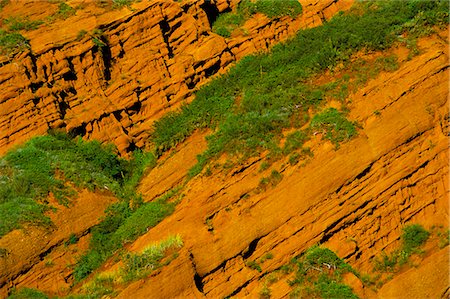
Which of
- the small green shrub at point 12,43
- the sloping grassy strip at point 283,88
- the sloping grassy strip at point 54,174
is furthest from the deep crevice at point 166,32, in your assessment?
the small green shrub at point 12,43

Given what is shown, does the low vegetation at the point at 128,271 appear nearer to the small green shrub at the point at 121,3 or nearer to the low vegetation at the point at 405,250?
the low vegetation at the point at 405,250

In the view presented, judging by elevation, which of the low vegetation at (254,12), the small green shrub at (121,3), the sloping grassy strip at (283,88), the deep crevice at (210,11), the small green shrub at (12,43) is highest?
the small green shrub at (12,43)

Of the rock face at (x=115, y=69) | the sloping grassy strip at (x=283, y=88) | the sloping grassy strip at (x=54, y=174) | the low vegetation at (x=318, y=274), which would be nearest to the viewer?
the low vegetation at (x=318, y=274)

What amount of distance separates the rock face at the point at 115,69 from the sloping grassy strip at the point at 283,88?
64cm

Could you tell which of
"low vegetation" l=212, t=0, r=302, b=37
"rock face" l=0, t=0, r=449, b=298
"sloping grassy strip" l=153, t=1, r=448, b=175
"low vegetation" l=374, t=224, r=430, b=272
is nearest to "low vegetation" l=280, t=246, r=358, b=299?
"rock face" l=0, t=0, r=449, b=298

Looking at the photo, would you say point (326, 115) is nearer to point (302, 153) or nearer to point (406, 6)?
point (302, 153)

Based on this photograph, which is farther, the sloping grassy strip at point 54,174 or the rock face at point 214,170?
the sloping grassy strip at point 54,174

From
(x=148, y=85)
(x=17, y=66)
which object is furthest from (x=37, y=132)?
(x=148, y=85)

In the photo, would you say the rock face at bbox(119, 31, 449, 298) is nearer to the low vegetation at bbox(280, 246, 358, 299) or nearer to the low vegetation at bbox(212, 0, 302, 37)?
the low vegetation at bbox(280, 246, 358, 299)

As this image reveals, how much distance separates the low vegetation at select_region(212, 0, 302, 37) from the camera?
22094 millimetres

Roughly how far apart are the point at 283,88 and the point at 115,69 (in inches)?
184

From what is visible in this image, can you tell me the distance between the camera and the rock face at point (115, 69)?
60.9 ft

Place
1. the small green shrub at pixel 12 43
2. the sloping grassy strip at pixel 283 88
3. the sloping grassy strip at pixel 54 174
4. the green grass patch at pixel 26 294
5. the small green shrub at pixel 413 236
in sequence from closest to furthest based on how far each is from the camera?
the green grass patch at pixel 26 294 < the sloping grassy strip at pixel 54 174 < the small green shrub at pixel 413 236 < the sloping grassy strip at pixel 283 88 < the small green shrub at pixel 12 43

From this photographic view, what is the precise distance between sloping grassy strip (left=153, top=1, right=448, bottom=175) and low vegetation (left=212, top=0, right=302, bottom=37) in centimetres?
103
